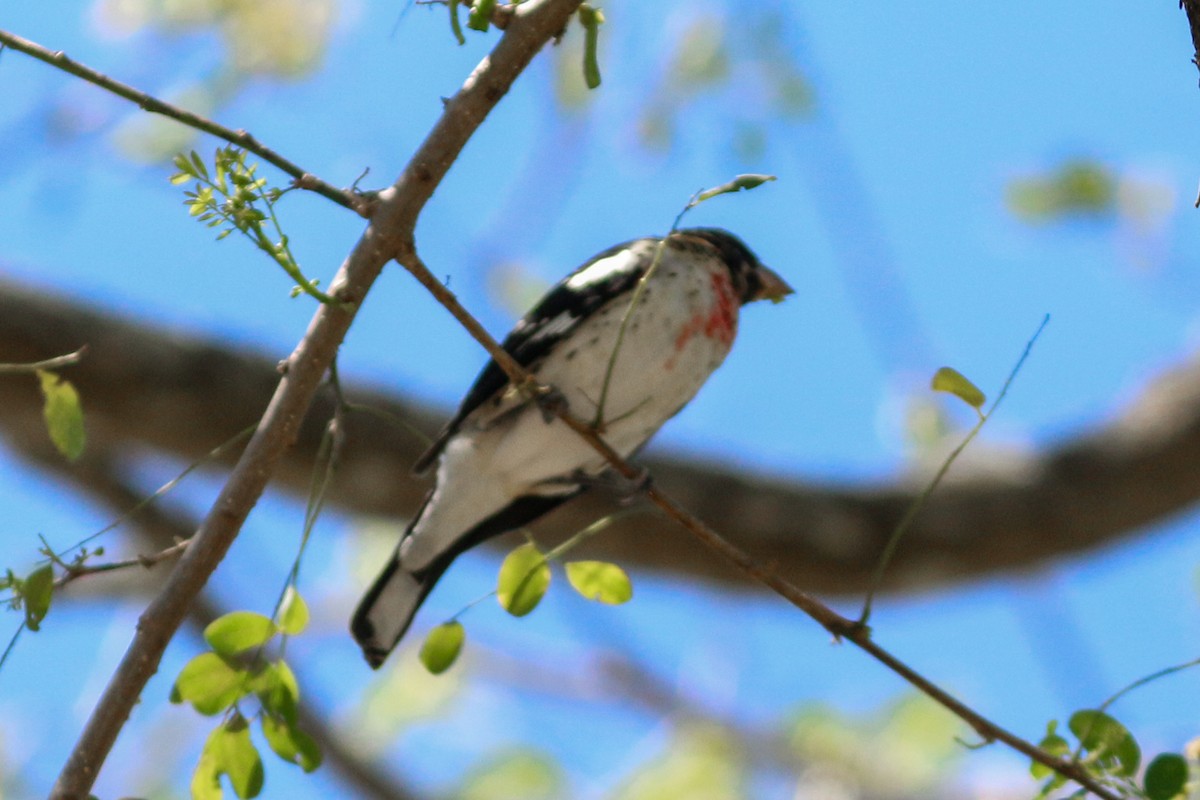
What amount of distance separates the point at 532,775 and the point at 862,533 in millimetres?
2518

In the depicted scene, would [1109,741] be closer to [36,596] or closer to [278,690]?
[278,690]

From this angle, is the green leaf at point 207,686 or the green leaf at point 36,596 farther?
the green leaf at point 207,686

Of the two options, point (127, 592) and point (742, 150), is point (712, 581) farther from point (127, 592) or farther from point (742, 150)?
point (127, 592)

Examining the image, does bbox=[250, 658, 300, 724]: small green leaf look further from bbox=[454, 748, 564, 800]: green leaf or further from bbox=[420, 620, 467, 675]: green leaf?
bbox=[454, 748, 564, 800]: green leaf

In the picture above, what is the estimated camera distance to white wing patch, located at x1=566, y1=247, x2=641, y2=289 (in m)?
3.48

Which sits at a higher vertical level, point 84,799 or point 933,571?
point 933,571

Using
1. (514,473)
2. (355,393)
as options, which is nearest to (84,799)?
(514,473)

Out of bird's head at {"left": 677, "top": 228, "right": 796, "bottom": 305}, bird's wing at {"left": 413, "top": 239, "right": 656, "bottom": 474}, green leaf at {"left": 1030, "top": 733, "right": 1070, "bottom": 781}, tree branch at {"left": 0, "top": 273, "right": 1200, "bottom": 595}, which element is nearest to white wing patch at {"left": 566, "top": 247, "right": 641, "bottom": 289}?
bird's wing at {"left": 413, "top": 239, "right": 656, "bottom": 474}

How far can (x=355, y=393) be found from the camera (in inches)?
189

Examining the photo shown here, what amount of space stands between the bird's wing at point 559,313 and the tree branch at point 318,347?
141 cm

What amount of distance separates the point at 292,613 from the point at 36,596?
1.09ft

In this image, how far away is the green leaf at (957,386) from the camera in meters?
1.90

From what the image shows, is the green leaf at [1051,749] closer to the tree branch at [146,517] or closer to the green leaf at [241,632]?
the green leaf at [241,632]

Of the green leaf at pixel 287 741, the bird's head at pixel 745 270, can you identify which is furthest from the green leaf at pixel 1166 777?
the bird's head at pixel 745 270
